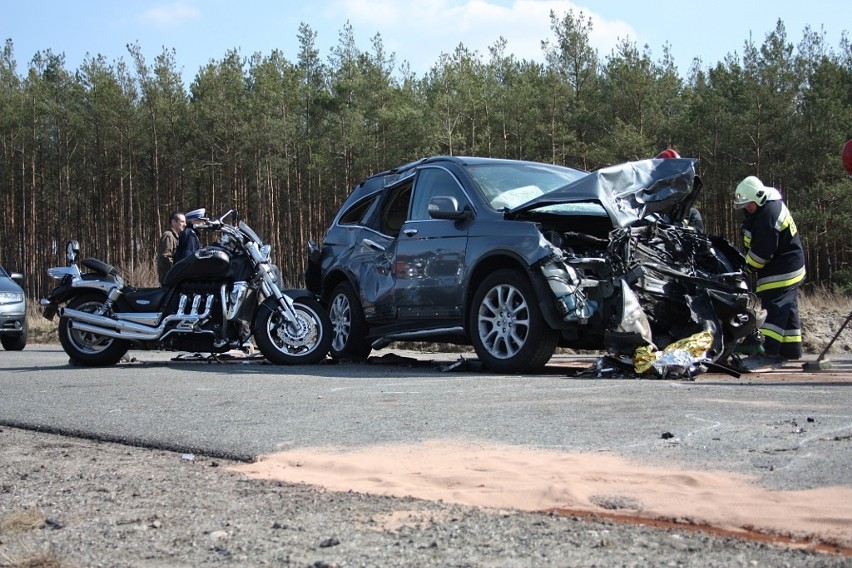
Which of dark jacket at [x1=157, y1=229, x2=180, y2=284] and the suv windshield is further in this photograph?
dark jacket at [x1=157, y1=229, x2=180, y2=284]

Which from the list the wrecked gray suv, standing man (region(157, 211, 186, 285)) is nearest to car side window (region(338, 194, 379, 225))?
the wrecked gray suv

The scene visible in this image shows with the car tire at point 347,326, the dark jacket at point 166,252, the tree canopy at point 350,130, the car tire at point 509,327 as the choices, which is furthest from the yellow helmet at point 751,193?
the tree canopy at point 350,130

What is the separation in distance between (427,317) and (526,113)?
4145 cm

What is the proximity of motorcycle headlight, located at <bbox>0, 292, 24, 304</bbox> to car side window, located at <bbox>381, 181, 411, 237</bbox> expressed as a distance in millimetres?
9051

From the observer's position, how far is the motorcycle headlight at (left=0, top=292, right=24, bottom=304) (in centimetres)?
1777

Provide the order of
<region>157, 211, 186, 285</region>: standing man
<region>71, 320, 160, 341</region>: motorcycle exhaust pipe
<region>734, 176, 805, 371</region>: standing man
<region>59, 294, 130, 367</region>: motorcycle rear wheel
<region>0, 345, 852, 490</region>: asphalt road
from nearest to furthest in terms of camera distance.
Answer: <region>0, 345, 852, 490</region>: asphalt road → <region>734, 176, 805, 371</region>: standing man → <region>71, 320, 160, 341</region>: motorcycle exhaust pipe → <region>59, 294, 130, 367</region>: motorcycle rear wheel → <region>157, 211, 186, 285</region>: standing man

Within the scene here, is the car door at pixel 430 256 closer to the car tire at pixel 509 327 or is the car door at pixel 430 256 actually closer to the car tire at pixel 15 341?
the car tire at pixel 509 327

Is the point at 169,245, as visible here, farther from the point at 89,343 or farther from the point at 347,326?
the point at 347,326

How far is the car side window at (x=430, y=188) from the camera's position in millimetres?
10386

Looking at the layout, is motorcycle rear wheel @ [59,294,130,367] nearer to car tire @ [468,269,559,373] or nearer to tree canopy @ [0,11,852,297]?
car tire @ [468,269,559,373]

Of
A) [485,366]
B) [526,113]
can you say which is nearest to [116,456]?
[485,366]

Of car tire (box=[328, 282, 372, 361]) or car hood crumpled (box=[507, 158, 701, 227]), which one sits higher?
car hood crumpled (box=[507, 158, 701, 227])

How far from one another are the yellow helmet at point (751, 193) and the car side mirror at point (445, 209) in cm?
275

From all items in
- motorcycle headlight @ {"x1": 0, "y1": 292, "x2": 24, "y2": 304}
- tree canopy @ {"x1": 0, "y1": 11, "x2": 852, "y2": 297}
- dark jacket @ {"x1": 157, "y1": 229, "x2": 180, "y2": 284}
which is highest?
tree canopy @ {"x1": 0, "y1": 11, "x2": 852, "y2": 297}
